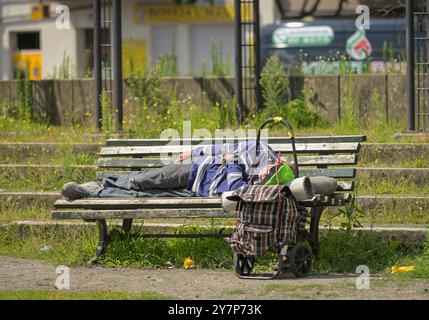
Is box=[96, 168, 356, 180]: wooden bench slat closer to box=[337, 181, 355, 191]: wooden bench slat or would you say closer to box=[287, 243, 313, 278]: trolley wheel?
box=[337, 181, 355, 191]: wooden bench slat

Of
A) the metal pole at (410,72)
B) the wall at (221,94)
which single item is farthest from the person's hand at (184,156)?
the wall at (221,94)

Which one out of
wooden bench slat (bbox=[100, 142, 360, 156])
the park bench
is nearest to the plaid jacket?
the park bench

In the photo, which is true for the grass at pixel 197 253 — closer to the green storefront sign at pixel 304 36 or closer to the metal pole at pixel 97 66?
the metal pole at pixel 97 66

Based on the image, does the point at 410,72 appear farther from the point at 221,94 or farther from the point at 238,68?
the point at 221,94

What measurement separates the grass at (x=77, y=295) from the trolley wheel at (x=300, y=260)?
1098mm

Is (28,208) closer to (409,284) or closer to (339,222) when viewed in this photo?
(339,222)

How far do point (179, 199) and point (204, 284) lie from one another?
897 millimetres

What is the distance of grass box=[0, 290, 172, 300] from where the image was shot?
7773 mm

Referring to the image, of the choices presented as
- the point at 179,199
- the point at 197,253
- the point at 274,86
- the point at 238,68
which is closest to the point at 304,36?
the point at 274,86

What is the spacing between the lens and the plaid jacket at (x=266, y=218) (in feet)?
27.2

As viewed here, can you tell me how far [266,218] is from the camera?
27.3ft

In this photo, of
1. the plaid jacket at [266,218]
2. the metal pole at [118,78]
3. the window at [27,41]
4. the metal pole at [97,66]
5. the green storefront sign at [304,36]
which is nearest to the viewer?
the plaid jacket at [266,218]
